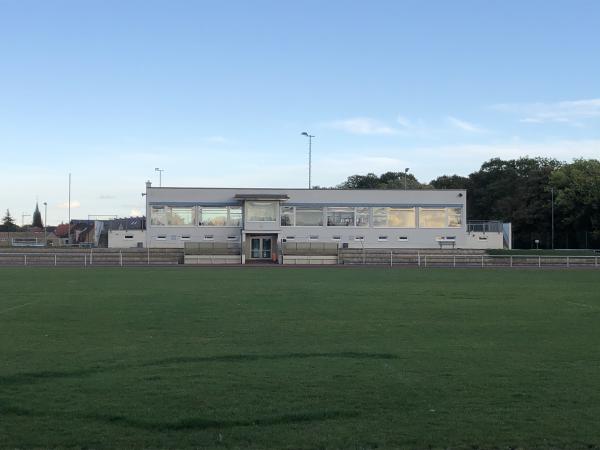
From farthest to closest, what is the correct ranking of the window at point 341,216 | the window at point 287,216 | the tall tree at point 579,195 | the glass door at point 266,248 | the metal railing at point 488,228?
the tall tree at point 579,195 < the metal railing at point 488,228 < the window at point 341,216 < the window at point 287,216 < the glass door at point 266,248

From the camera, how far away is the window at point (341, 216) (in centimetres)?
6469

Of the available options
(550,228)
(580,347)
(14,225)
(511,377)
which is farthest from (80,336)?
(14,225)

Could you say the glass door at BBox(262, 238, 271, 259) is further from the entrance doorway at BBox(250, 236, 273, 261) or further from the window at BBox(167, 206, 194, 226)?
the window at BBox(167, 206, 194, 226)

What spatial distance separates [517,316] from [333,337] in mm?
6096

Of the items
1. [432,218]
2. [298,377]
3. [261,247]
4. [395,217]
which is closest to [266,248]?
[261,247]

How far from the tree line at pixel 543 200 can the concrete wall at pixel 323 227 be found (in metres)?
18.1

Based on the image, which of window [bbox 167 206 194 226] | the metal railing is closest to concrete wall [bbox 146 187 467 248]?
window [bbox 167 206 194 226]

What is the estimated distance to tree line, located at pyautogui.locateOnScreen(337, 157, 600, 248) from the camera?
84.4 metres

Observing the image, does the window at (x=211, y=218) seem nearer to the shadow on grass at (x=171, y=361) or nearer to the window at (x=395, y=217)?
the window at (x=395, y=217)

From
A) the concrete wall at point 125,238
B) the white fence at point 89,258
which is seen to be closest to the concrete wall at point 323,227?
the white fence at point 89,258

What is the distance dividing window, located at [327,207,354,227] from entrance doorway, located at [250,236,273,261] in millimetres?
5773

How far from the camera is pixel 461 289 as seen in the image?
27234 millimetres

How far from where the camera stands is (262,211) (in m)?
63.5

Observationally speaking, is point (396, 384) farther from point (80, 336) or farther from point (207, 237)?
point (207, 237)
